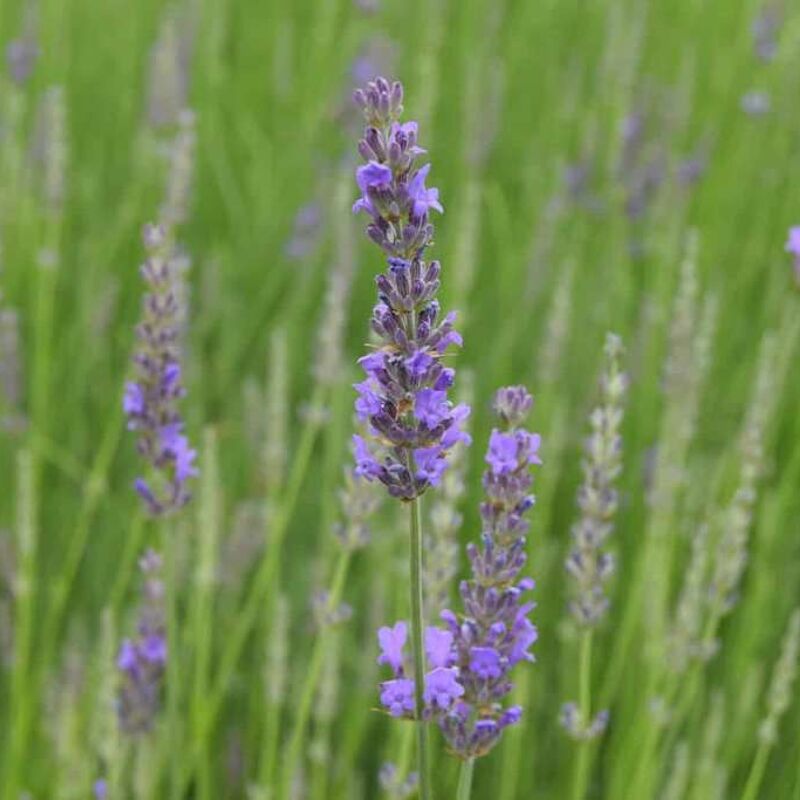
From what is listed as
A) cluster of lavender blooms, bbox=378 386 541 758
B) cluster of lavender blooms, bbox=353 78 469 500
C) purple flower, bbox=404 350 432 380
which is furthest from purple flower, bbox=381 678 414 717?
purple flower, bbox=404 350 432 380

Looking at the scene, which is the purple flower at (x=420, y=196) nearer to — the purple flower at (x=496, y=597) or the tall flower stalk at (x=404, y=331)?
the tall flower stalk at (x=404, y=331)

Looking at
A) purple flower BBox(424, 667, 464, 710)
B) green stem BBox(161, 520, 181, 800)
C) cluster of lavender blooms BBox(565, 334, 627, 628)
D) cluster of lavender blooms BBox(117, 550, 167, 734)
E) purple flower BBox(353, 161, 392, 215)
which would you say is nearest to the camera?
purple flower BBox(353, 161, 392, 215)

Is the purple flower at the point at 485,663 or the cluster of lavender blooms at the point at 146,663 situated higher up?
the cluster of lavender blooms at the point at 146,663

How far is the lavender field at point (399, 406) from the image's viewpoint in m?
1.50

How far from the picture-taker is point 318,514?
115 inches

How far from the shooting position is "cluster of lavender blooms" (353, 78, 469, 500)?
98 centimetres

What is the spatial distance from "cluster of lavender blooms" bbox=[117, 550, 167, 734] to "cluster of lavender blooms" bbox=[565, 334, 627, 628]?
628 millimetres

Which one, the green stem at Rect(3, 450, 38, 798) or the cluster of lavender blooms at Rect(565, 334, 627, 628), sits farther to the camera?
the green stem at Rect(3, 450, 38, 798)

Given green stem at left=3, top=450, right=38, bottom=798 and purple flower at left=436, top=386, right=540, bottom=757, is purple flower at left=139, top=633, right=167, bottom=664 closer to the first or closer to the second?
green stem at left=3, top=450, right=38, bottom=798

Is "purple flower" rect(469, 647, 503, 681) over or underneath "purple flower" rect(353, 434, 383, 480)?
underneath

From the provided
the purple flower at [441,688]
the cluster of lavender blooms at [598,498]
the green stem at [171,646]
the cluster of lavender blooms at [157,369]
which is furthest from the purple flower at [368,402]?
the green stem at [171,646]

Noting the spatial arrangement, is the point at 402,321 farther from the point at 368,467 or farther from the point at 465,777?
the point at 465,777

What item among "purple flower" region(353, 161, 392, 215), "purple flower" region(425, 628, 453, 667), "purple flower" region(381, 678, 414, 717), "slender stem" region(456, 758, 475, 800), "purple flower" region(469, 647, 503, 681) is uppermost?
"purple flower" region(353, 161, 392, 215)

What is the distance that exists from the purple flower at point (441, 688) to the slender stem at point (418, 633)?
26 millimetres
